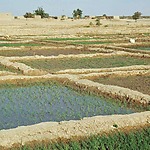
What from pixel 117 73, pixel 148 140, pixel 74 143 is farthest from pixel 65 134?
pixel 117 73

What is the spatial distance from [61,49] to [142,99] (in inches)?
502

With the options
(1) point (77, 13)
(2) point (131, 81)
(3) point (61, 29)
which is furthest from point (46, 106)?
(1) point (77, 13)

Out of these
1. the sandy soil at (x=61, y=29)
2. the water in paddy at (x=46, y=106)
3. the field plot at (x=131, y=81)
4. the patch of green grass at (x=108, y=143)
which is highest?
the patch of green grass at (x=108, y=143)

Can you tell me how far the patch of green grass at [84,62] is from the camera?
13414mm

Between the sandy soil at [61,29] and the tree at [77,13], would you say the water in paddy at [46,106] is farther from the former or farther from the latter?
the tree at [77,13]

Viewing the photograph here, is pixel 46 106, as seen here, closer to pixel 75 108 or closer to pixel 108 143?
pixel 75 108

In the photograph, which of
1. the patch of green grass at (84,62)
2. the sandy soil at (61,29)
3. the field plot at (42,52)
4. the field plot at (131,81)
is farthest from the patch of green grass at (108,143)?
the sandy soil at (61,29)

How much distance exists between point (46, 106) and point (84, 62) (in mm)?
7226

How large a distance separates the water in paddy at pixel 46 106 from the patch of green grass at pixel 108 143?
4.28 ft

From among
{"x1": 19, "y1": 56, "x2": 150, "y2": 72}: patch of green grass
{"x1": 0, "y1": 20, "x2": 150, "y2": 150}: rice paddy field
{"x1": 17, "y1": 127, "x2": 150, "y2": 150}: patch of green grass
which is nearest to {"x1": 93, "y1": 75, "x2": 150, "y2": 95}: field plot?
{"x1": 0, "y1": 20, "x2": 150, "y2": 150}: rice paddy field

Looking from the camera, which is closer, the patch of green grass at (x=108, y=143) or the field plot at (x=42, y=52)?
the patch of green grass at (x=108, y=143)

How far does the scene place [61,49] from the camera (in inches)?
791

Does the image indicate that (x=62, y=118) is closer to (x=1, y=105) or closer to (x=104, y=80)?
(x=1, y=105)

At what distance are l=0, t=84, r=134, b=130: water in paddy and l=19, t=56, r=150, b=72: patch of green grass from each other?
13.0 ft
